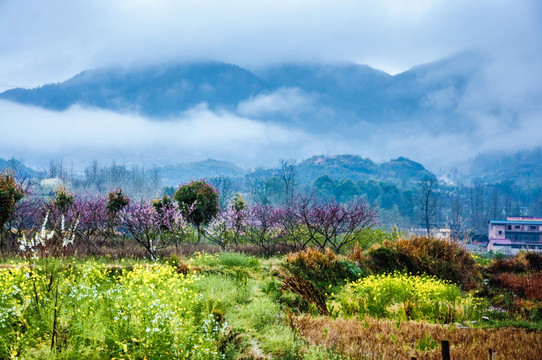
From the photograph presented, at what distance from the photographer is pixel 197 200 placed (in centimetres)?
1997

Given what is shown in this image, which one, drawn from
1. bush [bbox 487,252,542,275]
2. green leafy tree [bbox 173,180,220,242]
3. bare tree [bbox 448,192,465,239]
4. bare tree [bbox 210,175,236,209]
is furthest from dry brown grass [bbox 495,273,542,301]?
bare tree [bbox 210,175,236,209]

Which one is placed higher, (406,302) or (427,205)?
(406,302)

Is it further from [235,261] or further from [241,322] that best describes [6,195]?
[241,322]

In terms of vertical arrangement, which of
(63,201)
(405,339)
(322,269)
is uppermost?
(63,201)

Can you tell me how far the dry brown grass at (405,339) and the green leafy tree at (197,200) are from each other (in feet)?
43.5

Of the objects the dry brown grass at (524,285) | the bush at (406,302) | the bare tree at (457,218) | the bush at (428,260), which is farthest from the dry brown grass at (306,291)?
the bare tree at (457,218)

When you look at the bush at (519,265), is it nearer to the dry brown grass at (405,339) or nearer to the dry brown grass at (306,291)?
the dry brown grass at (405,339)

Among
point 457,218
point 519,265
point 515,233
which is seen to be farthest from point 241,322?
point 515,233

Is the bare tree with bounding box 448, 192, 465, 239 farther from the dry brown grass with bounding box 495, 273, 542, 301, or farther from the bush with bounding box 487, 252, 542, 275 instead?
the dry brown grass with bounding box 495, 273, 542, 301

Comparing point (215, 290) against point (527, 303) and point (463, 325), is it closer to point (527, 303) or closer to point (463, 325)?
point (463, 325)

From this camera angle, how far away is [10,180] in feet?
48.5

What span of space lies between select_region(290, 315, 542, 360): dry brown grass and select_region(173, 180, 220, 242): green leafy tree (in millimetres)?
A: 13272

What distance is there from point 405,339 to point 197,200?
15.0 meters

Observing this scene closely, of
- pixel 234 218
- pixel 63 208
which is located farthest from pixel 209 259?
pixel 63 208
